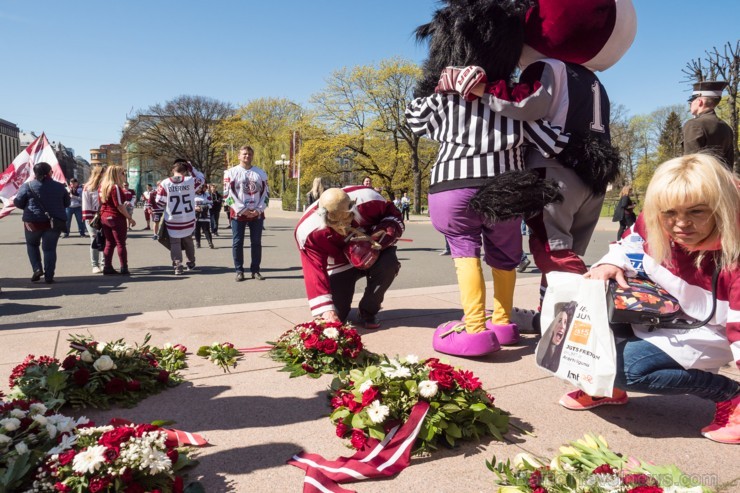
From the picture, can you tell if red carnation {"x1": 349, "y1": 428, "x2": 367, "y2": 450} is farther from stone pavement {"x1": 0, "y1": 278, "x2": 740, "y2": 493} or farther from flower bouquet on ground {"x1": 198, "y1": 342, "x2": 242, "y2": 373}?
flower bouquet on ground {"x1": 198, "y1": 342, "x2": 242, "y2": 373}

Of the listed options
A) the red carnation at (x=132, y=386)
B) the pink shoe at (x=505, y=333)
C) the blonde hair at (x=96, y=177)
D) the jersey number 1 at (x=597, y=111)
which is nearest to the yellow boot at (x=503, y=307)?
the pink shoe at (x=505, y=333)

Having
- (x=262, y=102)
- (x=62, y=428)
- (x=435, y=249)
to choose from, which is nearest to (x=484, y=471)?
(x=62, y=428)

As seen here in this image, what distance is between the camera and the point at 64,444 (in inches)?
76.4

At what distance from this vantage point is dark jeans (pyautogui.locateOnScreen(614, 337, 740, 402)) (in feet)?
8.01

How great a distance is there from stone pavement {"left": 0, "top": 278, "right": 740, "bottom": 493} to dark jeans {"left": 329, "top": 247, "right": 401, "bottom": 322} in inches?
12.1

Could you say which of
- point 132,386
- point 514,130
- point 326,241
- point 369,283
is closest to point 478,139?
point 514,130

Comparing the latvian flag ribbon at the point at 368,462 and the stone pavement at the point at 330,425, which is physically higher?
the latvian flag ribbon at the point at 368,462

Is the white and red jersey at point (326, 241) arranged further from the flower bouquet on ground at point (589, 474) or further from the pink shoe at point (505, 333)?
the flower bouquet on ground at point (589, 474)

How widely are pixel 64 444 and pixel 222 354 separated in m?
1.70

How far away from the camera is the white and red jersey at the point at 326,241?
3887 mm

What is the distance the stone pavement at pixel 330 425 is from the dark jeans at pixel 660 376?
24cm

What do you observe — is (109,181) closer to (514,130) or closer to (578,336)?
(514,130)

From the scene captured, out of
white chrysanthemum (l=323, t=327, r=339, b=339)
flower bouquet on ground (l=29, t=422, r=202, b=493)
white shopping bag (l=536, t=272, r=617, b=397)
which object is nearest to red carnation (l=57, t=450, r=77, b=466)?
flower bouquet on ground (l=29, t=422, r=202, b=493)

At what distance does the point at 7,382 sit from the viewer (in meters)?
3.18
